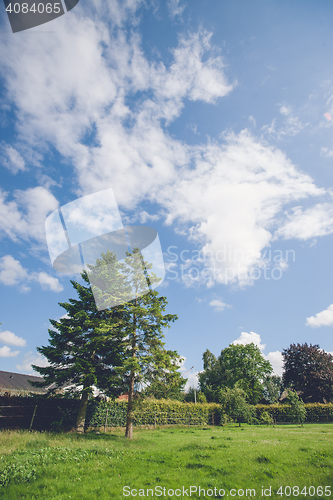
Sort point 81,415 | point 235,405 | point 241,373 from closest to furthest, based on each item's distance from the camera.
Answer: point 81,415 → point 235,405 → point 241,373

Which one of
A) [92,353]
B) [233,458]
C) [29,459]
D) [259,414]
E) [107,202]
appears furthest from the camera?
Result: [259,414]

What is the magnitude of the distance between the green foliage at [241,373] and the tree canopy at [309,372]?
13.1ft

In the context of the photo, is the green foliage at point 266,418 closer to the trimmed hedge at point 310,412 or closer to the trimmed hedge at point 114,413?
the trimmed hedge at point 114,413

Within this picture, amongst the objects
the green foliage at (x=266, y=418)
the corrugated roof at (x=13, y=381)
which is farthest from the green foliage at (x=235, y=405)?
the corrugated roof at (x=13, y=381)

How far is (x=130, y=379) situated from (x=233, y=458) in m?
9.27

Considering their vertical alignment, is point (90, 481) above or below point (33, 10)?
below

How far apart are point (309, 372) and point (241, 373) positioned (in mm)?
11450

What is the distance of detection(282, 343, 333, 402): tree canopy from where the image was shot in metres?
40.3

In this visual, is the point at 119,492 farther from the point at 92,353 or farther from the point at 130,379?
the point at 92,353

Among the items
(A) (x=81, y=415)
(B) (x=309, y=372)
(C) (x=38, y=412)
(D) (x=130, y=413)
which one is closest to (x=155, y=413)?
(A) (x=81, y=415)

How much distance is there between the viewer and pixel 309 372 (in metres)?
42.3

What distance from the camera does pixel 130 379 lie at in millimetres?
17203

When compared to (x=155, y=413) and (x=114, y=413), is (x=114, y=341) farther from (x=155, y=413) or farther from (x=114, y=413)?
(x=155, y=413)

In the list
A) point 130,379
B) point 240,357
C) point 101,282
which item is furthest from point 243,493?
point 240,357
